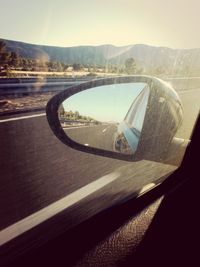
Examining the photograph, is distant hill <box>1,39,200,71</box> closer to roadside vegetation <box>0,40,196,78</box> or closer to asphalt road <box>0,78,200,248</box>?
roadside vegetation <box>0,40,196,78</box>

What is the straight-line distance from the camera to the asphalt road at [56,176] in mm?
2820

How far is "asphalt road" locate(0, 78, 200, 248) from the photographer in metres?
2.82

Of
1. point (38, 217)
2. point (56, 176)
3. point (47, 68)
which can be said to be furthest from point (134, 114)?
point (47, 68)

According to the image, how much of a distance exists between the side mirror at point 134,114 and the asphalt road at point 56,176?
346 millimetres

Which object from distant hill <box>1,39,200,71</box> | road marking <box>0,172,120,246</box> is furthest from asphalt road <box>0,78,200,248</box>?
distant hill <box>1,39,200,71</box>

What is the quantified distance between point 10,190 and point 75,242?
263 centimetres

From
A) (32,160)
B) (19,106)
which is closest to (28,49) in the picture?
(19,106)

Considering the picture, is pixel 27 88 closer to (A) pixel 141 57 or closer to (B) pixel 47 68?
(B) pixel 47 68

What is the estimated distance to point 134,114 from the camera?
2.98m

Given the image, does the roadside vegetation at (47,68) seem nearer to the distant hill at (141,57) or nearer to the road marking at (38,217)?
the distant hill at (141,57)

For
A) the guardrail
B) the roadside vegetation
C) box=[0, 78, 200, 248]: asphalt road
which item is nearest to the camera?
box=[0, 78, 200, 248]: asphalt road

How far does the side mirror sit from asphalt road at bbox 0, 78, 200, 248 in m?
0.35

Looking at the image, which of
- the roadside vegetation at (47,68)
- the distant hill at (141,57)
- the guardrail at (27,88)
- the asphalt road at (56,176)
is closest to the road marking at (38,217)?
the asphalt road at (56,176)

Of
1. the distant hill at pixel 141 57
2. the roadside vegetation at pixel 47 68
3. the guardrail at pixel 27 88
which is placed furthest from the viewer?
the distant hill at pixel 141 57
